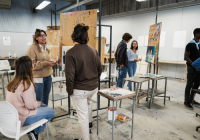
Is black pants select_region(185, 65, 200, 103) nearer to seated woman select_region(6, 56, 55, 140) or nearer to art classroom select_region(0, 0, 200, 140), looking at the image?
art classroom select_region(0, 0, 200, 140)

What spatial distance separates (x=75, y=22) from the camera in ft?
7.88

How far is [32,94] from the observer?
1515 millimetres

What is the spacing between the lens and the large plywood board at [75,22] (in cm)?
230

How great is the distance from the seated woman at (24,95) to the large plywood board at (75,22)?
1.01 m

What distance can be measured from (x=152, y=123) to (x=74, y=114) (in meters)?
1.41

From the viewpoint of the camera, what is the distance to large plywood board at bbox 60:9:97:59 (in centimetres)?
230

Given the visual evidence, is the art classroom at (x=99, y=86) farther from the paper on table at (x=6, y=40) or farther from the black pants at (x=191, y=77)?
the paper on table at (x=6, y=40)

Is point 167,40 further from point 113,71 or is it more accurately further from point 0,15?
point 0,15

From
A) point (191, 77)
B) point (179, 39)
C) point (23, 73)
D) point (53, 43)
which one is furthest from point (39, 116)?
point (179, 39)

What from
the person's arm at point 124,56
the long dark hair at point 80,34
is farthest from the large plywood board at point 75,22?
the person's arm at point 124,56

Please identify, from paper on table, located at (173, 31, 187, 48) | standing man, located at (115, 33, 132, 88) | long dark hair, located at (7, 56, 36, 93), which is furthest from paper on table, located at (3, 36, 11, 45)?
paper on table, located at (173, 31, 187, 48)

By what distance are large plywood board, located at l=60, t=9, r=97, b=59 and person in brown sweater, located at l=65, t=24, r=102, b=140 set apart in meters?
0.67

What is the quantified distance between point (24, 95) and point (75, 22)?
1.43m

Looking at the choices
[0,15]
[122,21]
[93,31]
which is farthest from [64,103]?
[0,15]
